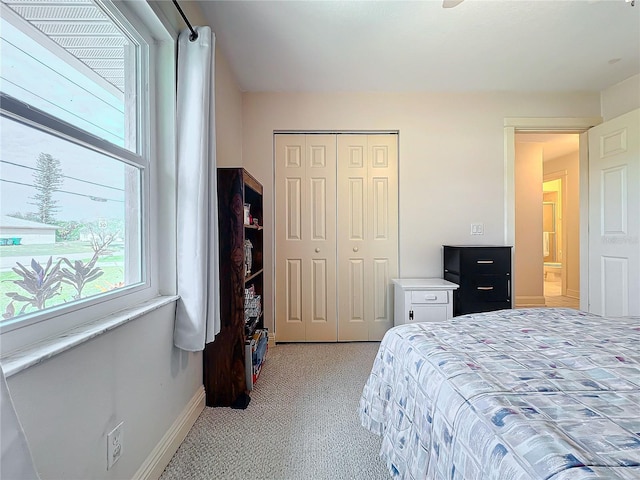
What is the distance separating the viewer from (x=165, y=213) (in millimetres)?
1611

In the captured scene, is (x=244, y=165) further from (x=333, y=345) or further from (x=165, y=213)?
(x=333, y=345)

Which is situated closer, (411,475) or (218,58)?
(411,475)

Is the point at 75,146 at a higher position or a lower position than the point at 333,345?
higher

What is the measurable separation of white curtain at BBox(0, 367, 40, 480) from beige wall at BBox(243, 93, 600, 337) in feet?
8.32

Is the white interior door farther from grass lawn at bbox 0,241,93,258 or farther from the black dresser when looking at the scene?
grass lawn at bbox 0,241,93,258

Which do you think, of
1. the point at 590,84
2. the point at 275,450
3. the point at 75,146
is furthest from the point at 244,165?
the point at 590,84

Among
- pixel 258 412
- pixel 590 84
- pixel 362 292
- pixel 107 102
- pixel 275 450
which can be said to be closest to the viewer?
pixel 107 102

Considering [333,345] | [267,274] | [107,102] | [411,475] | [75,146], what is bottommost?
[333,345]

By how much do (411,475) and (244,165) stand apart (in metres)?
2.80

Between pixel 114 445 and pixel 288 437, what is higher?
pixel 114 445

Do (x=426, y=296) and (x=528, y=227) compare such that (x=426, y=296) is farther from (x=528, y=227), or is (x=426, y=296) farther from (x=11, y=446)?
(x=528, y=227)

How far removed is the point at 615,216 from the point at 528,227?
1.74 metres

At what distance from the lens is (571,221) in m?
5.26

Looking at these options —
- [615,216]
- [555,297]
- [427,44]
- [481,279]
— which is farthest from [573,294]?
[427,44]
